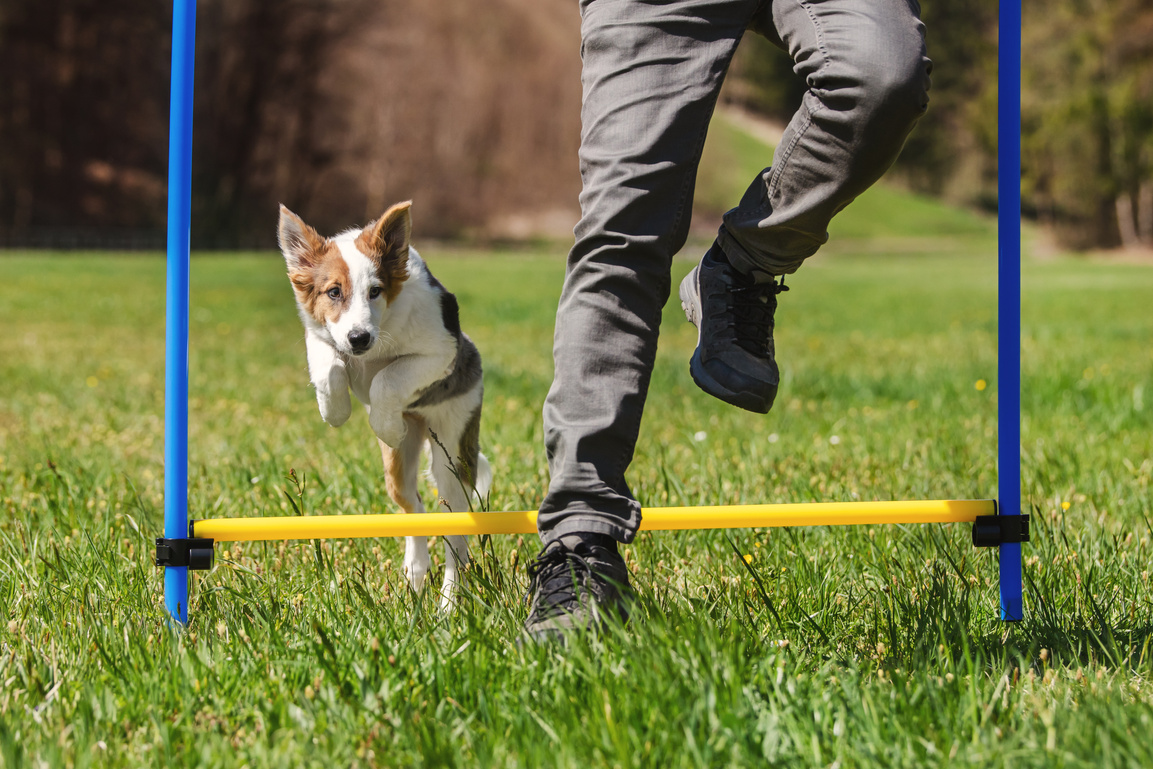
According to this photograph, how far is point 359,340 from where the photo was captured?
2186mm

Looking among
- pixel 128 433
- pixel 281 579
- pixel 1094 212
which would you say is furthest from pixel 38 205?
→ pixel 1094 212

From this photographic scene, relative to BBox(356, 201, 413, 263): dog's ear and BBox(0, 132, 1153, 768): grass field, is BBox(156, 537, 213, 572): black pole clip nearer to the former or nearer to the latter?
BBox(0, 132, 1153, 768): grass field

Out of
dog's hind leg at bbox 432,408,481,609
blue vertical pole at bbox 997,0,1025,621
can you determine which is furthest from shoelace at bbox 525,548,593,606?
blue vertical pole at bbox 997,0,1025,621

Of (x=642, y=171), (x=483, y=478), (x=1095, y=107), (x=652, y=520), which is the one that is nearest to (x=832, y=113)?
(x=642, y=171)

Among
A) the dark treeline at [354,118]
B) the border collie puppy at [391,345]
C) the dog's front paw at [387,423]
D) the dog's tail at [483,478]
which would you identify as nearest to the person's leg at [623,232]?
the border collie puppy at [391,345]

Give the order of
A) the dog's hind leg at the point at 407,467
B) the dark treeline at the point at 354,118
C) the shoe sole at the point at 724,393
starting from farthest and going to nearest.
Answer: the dark treeline at the point at 354,118 < the dog's hind leg at the point at 407,467 < the shoe sole at the point at 724,393

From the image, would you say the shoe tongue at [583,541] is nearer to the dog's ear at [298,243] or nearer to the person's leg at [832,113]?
the person's leg at [832,113]

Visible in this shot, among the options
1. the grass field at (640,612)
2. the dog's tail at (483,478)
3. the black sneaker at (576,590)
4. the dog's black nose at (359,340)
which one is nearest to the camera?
the grass field at (640,612)

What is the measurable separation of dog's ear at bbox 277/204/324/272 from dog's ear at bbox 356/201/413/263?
94 mm

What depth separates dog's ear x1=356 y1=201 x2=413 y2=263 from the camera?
2223 mm

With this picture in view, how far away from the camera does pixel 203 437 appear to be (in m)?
4.21

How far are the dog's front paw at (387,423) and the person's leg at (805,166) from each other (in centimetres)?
69

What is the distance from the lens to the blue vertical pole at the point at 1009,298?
6.59 ft

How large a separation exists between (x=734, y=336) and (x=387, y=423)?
2.60ft
